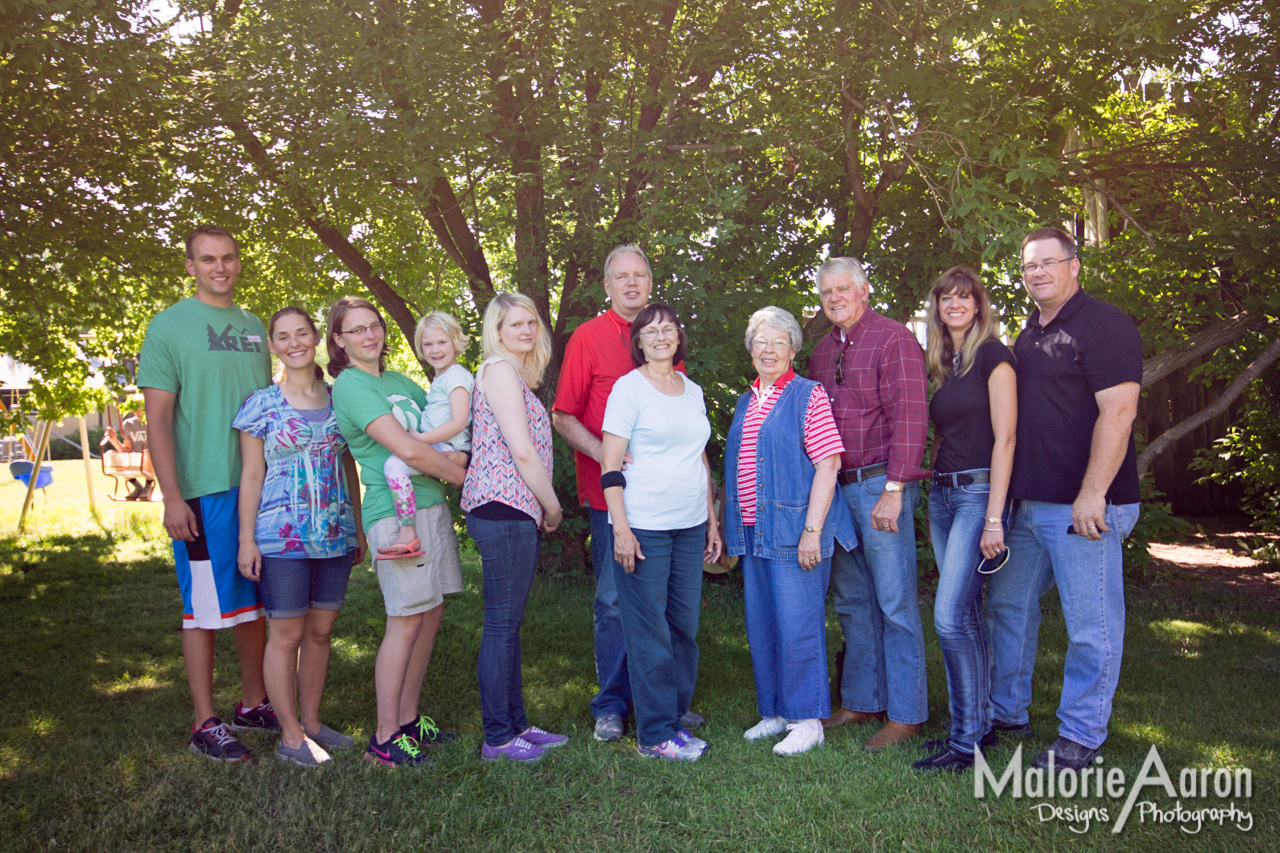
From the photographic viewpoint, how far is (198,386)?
3625 mm

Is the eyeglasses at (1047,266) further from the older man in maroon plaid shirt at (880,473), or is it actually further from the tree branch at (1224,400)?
the tree branch at (1224,400)

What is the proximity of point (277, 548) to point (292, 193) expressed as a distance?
431cm

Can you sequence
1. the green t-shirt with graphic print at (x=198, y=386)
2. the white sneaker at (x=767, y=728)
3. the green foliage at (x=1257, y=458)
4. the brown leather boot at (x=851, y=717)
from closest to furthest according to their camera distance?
the green t-shirt with graphic print at (x=198, y=386) < the white sneaker at (x=767, y=728) < the brown leather boot at (x=851, y=717) < the green foliage at (x=1257, y=458)

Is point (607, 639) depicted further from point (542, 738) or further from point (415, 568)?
point (415, 568)

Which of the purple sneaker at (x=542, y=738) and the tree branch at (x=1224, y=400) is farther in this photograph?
the tree branch at (x=1224, y=400)

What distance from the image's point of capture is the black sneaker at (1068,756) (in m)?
3.25

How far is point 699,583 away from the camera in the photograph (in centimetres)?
372

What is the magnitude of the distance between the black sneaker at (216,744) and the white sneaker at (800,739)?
7.33ft

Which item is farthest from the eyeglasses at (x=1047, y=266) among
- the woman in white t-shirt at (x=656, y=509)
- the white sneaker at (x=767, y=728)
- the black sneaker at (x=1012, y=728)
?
the white sneaker at (x=767, y=728)

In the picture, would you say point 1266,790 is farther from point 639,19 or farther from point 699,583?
point 639,19

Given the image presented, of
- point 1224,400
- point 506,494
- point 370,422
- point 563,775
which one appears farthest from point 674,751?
point 1224,400

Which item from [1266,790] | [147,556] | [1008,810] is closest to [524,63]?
[1008,810]

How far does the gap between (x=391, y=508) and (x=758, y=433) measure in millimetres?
1570

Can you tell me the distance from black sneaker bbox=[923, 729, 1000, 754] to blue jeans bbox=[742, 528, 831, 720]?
424 mm
